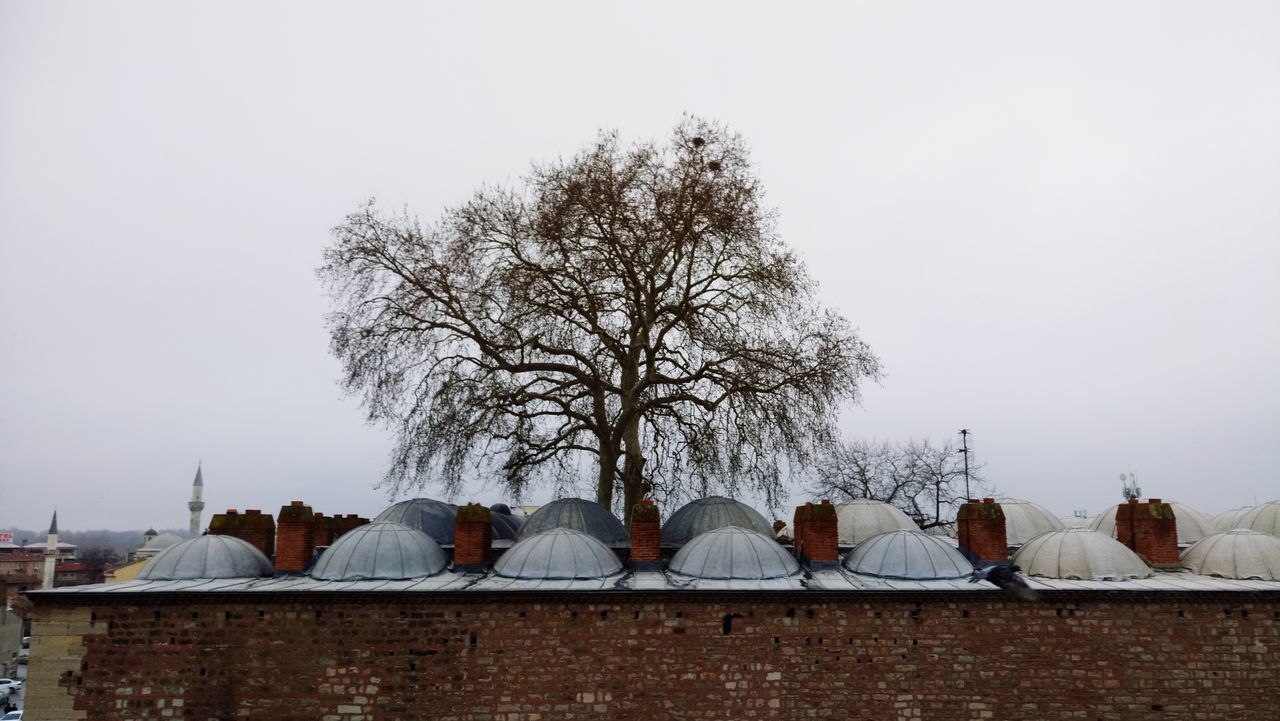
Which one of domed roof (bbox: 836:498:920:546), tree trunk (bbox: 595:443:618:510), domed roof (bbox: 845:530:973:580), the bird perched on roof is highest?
→ tree trunk (bbox: 595:443:618:510)

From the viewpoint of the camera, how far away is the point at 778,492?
19.2 meters

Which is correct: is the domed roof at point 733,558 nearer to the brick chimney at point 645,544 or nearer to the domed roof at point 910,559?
the brick chimney at point 645,544

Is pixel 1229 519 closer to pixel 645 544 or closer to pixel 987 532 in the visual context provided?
pixel 987 532

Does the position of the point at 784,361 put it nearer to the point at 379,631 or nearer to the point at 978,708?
the point at 978,708

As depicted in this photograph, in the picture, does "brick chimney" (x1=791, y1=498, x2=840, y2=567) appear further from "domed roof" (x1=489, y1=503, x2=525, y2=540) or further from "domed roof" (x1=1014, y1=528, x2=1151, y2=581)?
"domed roof" (x1=489, y1=503, x2=525, y2=540)

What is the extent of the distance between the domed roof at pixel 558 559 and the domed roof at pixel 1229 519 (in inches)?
572

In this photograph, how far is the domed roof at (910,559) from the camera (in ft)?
43.0

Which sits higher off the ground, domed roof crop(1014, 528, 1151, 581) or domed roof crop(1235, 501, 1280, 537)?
domed roof crop(1235, 501, 1280, 537)

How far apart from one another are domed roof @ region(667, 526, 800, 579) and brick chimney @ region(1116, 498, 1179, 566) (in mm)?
6211

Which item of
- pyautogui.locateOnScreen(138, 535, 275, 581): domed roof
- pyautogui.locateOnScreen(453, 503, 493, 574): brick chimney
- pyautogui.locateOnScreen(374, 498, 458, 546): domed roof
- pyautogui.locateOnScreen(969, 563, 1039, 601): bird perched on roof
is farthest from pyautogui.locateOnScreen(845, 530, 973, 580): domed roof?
pyautogui.locateOnScreen(138, 535, 275, 581): domed roof

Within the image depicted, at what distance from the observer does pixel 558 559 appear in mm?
13359

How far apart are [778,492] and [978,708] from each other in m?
7.66

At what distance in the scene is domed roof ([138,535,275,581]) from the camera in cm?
1333

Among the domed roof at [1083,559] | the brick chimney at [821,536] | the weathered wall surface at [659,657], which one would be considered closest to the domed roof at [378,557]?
the weathered wall surface at [659,657]
